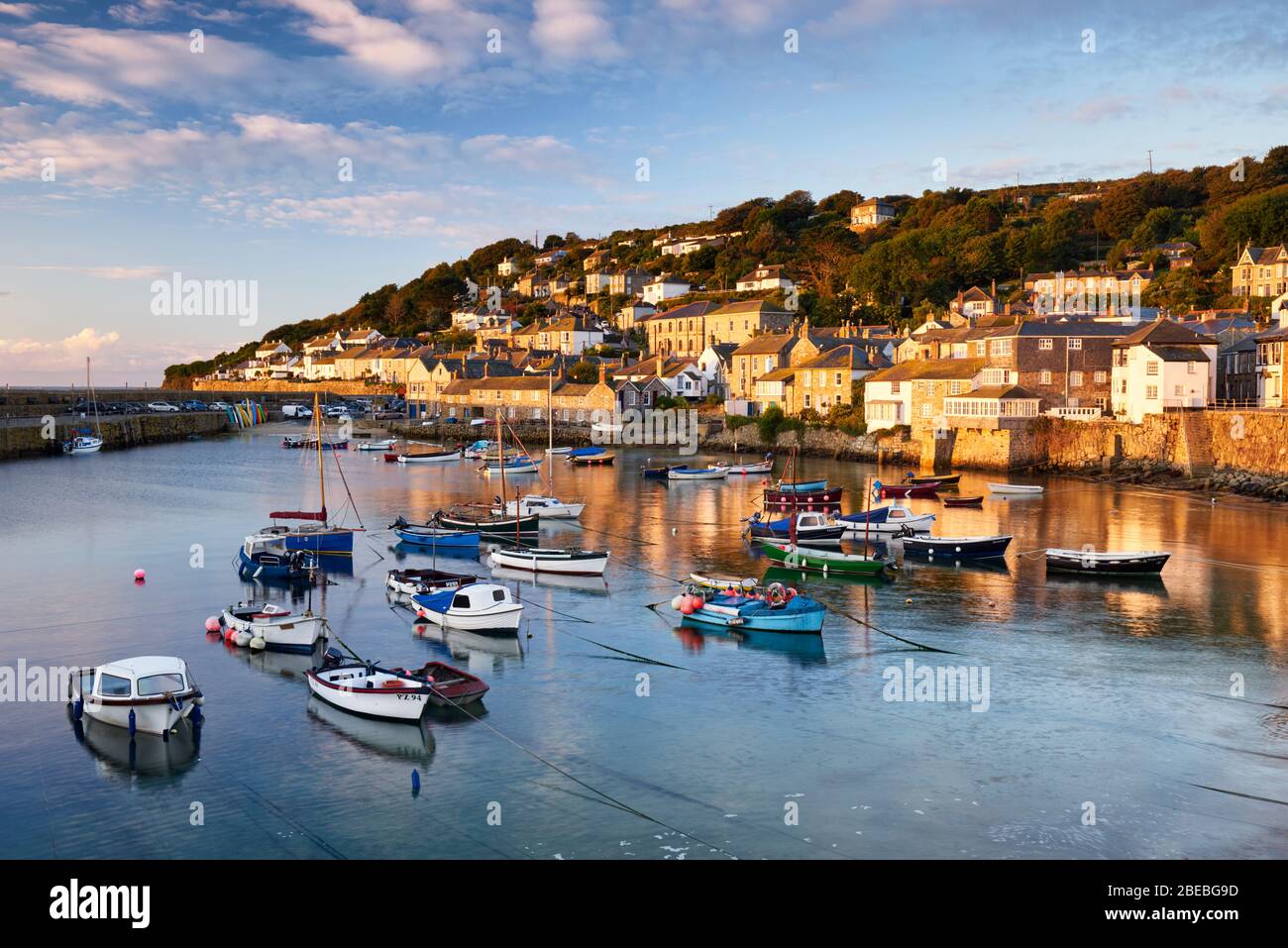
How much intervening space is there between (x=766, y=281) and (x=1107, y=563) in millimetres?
88241

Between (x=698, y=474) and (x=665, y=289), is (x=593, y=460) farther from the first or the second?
(x=665, y=289)

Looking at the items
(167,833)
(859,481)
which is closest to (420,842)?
(167,833)

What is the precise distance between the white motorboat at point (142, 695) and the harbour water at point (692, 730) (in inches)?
14.8

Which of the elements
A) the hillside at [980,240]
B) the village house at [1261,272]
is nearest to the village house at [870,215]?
the hillside at [980,240]

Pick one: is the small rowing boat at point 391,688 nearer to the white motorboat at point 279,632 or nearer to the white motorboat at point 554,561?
the white motorboat at point 279,632

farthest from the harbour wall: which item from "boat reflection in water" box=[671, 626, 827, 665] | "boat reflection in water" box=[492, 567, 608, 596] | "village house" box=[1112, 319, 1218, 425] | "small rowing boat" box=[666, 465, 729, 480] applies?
"village house" box=[1112, 319, 1218, 425]

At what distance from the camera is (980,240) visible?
105 metres

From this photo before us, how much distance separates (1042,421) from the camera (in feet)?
188

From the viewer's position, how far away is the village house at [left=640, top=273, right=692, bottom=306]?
124 m

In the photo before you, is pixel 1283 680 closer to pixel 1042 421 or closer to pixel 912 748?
pixel 912 748

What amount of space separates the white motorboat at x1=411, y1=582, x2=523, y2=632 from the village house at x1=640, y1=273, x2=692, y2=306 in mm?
101776

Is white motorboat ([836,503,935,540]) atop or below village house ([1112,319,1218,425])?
below

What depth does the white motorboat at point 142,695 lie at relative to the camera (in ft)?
57.2

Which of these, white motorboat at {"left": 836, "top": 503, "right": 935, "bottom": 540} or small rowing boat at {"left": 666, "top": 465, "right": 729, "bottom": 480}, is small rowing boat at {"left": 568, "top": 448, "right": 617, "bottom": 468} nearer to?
small rowing boat at {"left": 666, "top": 465, "right": 729, "bottom": 480}
